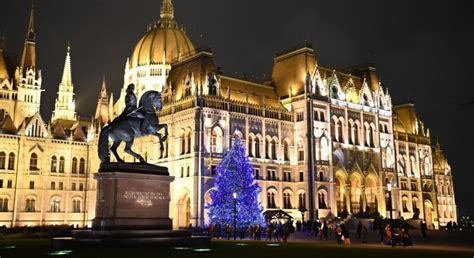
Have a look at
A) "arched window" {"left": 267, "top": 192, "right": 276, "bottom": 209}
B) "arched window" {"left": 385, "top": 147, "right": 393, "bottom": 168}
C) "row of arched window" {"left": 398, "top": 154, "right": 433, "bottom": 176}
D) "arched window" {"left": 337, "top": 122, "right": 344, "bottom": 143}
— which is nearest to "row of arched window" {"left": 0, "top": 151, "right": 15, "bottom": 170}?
"arched window" {"left": 267, "top": 192, "right": 276, "bottom": 209}

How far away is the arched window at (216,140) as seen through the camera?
64.2 metres

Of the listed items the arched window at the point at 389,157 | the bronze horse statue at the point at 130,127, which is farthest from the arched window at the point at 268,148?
the bronze horse statue at the point at 130,127

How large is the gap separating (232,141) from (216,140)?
2.11 meters

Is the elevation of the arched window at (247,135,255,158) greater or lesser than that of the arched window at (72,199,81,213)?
greater

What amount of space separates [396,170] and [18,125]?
60.7 metres

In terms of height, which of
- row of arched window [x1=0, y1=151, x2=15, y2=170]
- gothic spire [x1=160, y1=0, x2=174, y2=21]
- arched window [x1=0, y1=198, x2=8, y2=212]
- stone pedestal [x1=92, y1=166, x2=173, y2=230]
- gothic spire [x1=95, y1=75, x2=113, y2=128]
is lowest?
stone pedestal [x1=92, y1=166, x2=173, y2=230]

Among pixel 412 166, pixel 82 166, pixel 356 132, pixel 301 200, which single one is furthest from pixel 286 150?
pixel 82 166

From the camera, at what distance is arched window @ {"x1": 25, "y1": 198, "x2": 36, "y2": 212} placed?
251 ft

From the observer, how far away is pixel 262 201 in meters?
66.9

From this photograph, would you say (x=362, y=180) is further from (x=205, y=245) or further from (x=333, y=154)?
(x=205, y=245)

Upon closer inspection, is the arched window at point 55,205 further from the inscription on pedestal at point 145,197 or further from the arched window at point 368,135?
the inscription on pedestal at point 145,197

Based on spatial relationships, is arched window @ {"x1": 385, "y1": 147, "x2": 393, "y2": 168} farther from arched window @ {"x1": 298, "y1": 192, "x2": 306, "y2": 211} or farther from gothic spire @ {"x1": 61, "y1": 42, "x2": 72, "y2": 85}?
gothic spire @ {"x1": 61, "y1": 42, "x2": 72, "y2": 85}

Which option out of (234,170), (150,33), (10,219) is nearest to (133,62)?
(150,33)

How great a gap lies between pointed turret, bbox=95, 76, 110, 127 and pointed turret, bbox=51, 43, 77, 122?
17.0m
